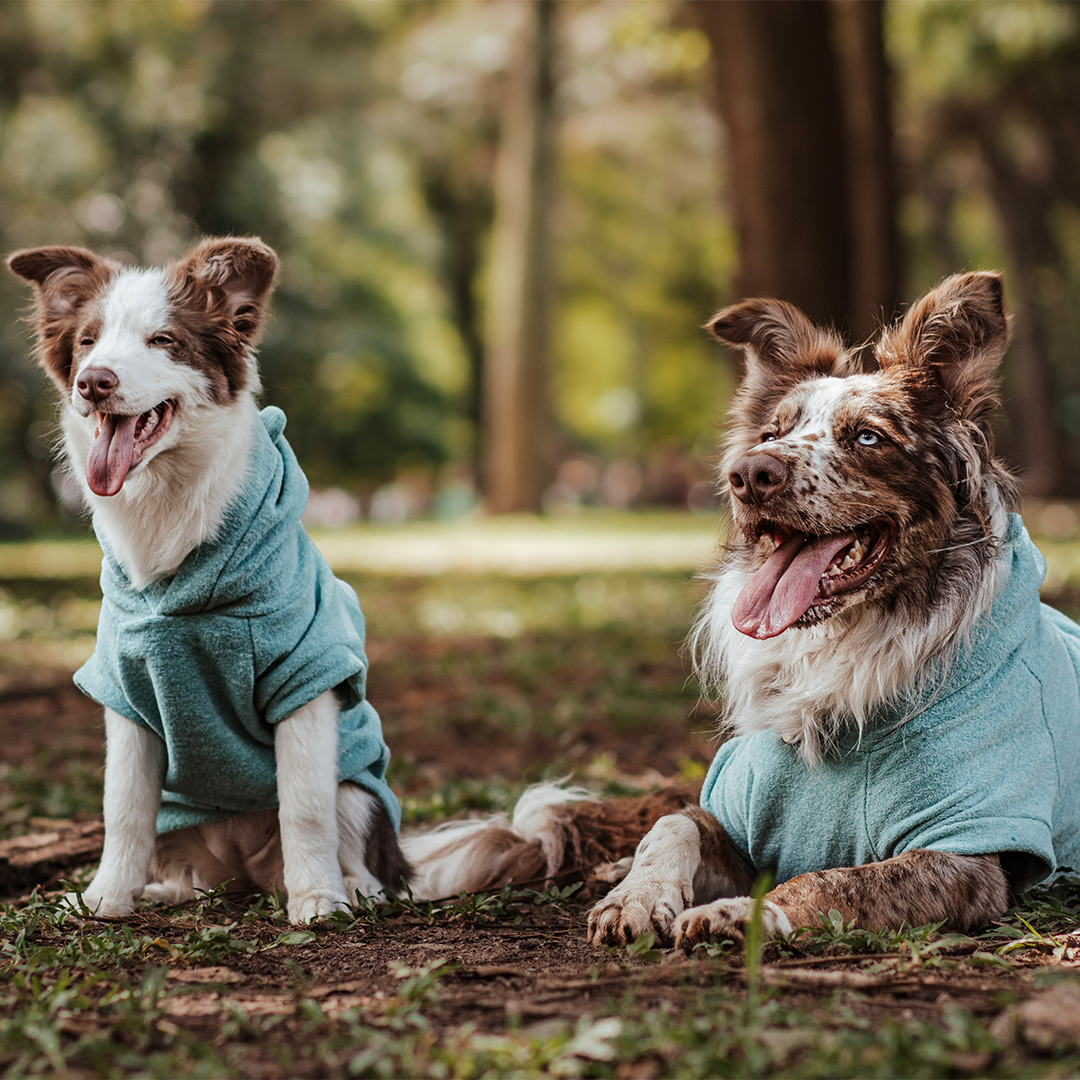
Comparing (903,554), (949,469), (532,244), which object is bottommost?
(903,554)

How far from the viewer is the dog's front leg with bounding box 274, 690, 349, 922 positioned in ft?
12.7

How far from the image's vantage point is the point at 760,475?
364 cm

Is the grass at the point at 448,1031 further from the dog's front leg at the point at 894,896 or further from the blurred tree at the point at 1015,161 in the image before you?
the blurred tree at the point at 1015,161

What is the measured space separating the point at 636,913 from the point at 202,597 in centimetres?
165

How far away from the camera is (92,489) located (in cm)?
379

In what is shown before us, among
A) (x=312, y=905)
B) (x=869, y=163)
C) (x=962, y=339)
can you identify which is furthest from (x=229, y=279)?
(x=869, y=163)

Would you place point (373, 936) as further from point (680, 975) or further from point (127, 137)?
point (127, 137)

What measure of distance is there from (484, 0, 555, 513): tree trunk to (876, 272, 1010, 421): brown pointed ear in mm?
20886

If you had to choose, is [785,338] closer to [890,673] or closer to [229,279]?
[890,673]

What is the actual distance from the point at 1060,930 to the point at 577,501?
45465 millimetres

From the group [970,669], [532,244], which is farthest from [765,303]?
[532,244]

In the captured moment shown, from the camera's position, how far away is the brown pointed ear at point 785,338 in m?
4.20

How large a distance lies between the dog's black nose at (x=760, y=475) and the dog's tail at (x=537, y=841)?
1.46 meters

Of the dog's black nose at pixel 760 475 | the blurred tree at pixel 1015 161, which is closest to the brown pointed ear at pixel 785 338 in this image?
the dog's black nose at pixel 760 475
